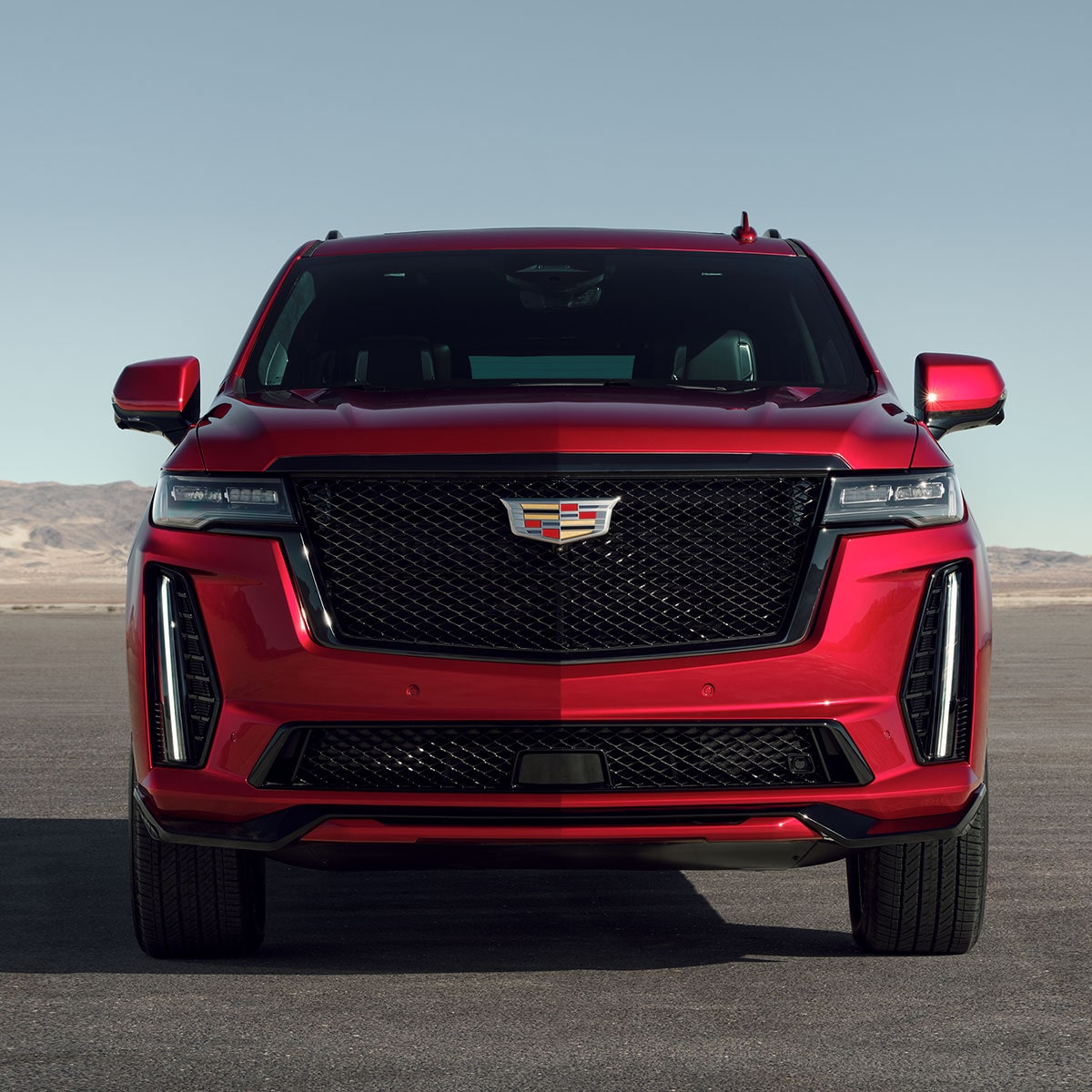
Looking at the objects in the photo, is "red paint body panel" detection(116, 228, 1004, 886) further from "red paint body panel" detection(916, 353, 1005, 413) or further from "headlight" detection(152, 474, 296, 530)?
"red paint body panel" detection(916, 353, 1005, 413)

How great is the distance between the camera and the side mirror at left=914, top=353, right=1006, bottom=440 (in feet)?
18.8

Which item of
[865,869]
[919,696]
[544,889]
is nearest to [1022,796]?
[544,889]

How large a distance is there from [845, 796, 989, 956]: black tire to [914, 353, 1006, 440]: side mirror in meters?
1.32

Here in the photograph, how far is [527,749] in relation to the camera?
4582 millimetres

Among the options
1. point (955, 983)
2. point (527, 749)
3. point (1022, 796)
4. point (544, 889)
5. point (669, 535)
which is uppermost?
point (669, 535)

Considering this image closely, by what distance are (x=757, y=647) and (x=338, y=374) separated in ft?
7.48

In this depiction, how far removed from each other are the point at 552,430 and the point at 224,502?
34.6 inches

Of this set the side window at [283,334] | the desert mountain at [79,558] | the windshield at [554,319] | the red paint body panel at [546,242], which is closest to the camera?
the side window at [283,334]

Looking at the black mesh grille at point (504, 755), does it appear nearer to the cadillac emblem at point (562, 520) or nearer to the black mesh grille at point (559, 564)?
the black mesh grille at point (559, 564)

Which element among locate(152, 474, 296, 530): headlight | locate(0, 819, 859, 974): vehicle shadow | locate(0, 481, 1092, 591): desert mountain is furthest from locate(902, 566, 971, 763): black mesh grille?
locate(0, 481, 1092, 591): desert mountain

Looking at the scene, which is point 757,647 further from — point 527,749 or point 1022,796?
point 1022,796

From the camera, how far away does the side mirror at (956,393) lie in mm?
5719

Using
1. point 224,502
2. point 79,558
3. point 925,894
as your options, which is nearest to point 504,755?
point 224,502

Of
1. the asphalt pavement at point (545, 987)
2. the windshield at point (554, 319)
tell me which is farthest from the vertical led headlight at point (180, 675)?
the windshield at point (554, 319)
